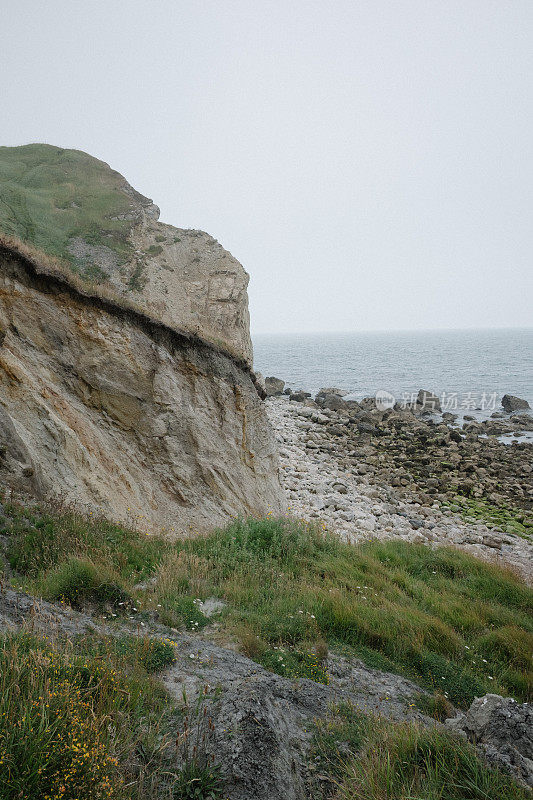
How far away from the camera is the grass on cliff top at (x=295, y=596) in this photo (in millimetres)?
5664

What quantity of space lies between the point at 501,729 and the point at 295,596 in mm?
3538

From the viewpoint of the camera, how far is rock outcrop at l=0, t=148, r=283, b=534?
8.77 m

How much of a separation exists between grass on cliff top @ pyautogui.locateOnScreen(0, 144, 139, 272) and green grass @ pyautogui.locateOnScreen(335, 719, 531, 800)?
52.1ft

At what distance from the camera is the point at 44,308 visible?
1017 centimetres

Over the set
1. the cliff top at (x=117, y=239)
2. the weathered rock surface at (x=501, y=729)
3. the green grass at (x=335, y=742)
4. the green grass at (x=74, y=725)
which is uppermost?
the cliff top at (x=117, y=239)

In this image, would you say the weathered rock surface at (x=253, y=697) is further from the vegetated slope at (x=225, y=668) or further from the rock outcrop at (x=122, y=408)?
the rock outcrop at (x=122, y=408)

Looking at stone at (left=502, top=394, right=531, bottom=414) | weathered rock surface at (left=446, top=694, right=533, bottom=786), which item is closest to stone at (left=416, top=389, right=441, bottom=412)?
stone at (left=502, top=394, right=531, bottom=414)

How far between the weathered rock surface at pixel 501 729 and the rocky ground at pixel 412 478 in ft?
25.5

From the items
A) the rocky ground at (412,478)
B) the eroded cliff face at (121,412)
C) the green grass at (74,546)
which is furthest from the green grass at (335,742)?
the rocky ground at (412,478)

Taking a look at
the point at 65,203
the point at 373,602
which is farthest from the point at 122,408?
the point at 65,203

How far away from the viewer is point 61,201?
23.5 m

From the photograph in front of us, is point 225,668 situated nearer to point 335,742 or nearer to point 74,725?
point 335,742

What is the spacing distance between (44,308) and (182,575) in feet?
24.6

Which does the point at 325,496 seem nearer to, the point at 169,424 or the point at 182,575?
the point at 169,424
